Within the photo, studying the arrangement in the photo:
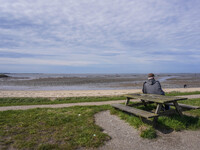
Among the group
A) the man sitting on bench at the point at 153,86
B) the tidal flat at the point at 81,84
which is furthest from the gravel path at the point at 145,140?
the tidal flat at the point at 81,84

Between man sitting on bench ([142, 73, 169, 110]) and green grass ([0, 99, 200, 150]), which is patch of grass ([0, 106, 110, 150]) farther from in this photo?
man sitting on bench ([142, 73, 169, 110])

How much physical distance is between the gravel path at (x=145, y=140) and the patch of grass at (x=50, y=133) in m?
0.30

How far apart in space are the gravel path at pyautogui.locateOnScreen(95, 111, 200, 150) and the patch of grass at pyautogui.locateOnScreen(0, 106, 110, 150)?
30 centimetres

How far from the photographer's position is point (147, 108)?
7207 mm

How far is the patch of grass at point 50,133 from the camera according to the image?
388 centimetres

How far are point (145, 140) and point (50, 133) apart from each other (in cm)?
262

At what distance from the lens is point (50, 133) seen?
4.53 m

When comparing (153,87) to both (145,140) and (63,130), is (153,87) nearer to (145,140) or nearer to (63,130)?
(145,140)

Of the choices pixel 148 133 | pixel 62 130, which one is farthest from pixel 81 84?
pixel 148 133

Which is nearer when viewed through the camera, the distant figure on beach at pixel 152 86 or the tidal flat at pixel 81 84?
the distant figure on beach at pixel 152 86

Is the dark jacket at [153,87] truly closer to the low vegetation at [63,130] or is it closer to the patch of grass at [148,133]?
the low vegetation at [63,130]

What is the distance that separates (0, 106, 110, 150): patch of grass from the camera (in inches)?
153

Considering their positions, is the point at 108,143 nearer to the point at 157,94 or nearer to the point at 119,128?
the point at 119,128

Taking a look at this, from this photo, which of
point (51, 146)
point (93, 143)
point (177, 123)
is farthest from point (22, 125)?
point (177, 123)
